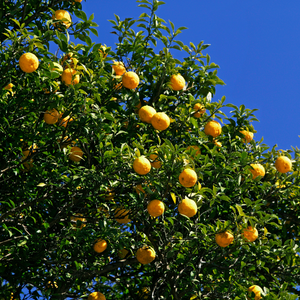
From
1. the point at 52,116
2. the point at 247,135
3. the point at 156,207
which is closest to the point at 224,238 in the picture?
the point at 156,207

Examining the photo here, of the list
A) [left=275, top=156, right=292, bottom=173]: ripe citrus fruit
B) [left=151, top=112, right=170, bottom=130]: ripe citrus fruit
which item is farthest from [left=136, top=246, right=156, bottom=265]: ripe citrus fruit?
[left=275, top=156, right=292, bottom=173]: ripe citrus fruit

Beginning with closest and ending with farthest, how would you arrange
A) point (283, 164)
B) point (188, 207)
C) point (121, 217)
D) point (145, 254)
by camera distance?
point (188, 207) < point (145, 254) < point (121, 217) < point (283, 164)

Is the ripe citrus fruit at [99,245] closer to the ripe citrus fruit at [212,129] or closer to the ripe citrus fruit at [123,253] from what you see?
the ripe citrus fruit at [123,253]

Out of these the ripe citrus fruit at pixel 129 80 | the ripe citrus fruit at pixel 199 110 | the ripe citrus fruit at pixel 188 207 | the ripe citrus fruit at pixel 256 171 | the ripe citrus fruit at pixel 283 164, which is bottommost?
the ripe citrus fruit at pixel 188 207

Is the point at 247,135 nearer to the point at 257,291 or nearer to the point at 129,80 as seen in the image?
the point at 129,80

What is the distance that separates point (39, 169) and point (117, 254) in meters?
1.75

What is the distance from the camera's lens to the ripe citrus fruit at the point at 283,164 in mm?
5004

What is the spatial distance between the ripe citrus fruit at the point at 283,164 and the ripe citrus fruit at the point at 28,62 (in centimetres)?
335

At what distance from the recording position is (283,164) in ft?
16.4

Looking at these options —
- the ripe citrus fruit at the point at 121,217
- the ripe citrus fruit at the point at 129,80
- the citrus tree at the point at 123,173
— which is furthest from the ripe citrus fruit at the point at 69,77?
the ripe citrus fruit at the point at 121,217

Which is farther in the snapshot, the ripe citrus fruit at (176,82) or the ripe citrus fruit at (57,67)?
the ripe citrus fruit at (176,82)

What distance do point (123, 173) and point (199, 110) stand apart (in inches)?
65.9

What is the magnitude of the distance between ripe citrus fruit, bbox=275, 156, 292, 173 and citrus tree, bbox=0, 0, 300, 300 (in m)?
0.02

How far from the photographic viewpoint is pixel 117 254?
5.12m
